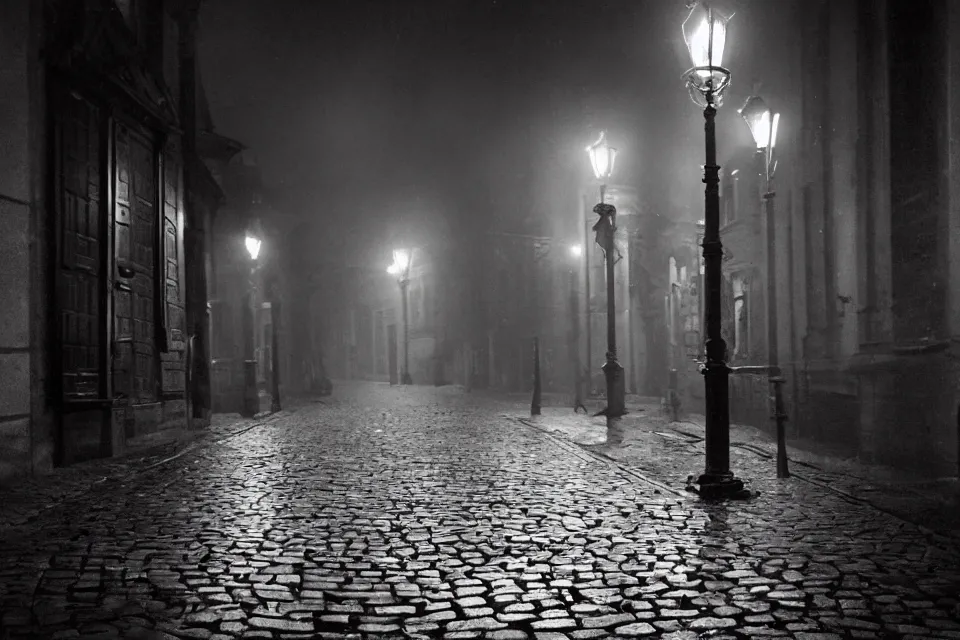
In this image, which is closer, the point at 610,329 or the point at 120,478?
the point at 120,478

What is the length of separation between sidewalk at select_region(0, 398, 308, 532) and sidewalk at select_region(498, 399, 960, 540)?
621 centimetres

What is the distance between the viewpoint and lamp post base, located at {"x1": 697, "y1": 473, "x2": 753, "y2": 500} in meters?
7.47

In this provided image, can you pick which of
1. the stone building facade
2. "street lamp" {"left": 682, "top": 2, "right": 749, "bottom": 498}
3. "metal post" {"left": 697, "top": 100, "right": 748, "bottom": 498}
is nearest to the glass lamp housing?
"street lamp" {"left": 682, "top": 2, "right": 749, "bottom": 498}

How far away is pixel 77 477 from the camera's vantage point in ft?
29.7

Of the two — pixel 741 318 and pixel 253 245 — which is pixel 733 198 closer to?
pixel 741 318

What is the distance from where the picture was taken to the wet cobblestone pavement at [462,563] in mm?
3953

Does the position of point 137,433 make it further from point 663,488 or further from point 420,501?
point 663,488

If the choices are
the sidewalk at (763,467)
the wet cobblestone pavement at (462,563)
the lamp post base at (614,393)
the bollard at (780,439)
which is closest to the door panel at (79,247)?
the wet cobblestone pavement at (462,563)

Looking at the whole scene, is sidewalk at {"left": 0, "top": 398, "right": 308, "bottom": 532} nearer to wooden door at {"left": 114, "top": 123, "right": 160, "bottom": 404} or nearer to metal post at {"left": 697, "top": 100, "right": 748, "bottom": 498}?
wooden door at {"left": 114, "top": 123, "right": 160, "bottom": 404}

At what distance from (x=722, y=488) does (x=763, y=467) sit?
7.80ft

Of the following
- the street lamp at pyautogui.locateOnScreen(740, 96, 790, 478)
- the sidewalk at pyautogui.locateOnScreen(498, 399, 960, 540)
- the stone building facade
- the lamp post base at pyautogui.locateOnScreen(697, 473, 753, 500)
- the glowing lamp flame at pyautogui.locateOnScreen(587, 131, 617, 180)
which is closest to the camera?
the sidewalk at pyautogui.locateOnScreen(498, 399, 960, 540)

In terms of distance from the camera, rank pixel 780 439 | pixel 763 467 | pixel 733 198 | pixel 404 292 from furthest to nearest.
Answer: pixel 404 292 < pixel 733 198 < pixel 763 467 < pixel 780 439

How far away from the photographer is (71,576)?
4754 millimetres

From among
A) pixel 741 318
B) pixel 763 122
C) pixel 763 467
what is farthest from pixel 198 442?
pixel 741 318
